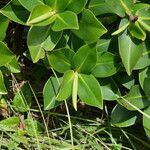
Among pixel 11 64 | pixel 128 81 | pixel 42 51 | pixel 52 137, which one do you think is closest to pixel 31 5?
pixel 42 51

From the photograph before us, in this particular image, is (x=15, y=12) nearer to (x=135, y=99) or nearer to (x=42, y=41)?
(x=42, y=41)

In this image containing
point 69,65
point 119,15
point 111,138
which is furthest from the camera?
point 111,138

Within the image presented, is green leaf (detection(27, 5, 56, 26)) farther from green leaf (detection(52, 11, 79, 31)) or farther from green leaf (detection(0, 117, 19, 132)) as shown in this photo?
green leaf (detection(0, 117, 19, 132))

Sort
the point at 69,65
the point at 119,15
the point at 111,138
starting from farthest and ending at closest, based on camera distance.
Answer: the point at 111,138, the point at 69,65, the point at 119,15

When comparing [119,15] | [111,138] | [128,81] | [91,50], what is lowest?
[111,138]

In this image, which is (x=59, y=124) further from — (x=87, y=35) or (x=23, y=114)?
(x=87, y=35)

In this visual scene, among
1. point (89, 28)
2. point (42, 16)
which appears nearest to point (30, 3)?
point (42, 16)

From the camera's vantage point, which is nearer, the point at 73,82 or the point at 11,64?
the point at 73,82
